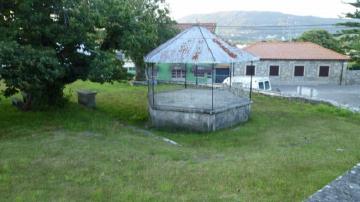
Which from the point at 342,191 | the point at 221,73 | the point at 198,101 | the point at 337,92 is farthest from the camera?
the point at 221,73

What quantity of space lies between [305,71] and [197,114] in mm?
25855

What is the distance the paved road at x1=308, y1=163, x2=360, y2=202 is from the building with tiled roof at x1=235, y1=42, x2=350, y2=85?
104ft

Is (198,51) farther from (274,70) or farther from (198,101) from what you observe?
(274,70)

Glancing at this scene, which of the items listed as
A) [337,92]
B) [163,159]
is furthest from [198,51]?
[337,92]

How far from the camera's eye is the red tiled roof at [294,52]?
34688 millimetres

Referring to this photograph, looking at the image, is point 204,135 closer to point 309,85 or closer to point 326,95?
point 326,95

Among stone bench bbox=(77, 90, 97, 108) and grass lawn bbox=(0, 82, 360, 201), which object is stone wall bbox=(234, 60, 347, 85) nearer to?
grass lawn bbox=(0, 82, 360, 201)

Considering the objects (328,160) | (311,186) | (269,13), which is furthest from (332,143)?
(269,13)

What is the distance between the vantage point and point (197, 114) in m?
12.2

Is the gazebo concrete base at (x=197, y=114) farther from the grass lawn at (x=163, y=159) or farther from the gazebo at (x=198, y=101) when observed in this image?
the grass lawn at (x=163, y=159)

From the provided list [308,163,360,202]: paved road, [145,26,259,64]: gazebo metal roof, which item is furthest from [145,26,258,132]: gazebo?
[308,163,360,202]: paved road

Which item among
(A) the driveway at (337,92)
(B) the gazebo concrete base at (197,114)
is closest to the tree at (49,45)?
(B) the gazebo concrete base at (197,114)

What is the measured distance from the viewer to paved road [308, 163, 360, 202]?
3.36 metres

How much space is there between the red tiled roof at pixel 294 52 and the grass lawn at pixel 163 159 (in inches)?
853
